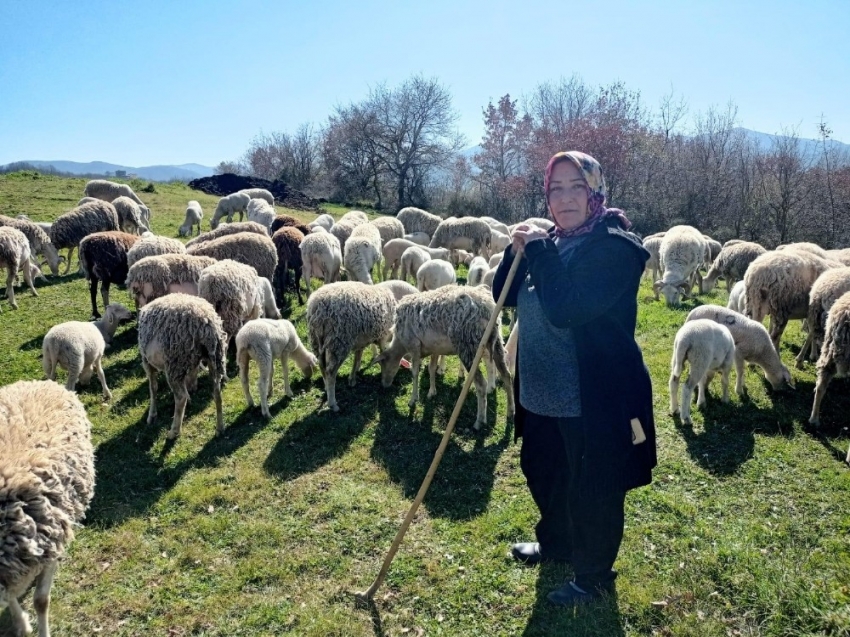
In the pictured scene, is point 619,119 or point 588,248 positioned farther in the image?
point 619,119

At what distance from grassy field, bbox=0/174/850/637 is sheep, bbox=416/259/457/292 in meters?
3.72

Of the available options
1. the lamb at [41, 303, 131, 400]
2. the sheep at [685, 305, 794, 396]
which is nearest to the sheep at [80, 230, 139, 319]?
the lamb at [41, 303, 131, 400]

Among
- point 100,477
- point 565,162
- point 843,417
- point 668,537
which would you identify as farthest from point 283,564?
point 843,417

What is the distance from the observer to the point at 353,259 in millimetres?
11773

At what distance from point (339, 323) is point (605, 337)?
177 inches

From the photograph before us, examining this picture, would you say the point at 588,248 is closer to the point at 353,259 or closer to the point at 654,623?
the point at 654,623

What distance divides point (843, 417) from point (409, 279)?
9.25m

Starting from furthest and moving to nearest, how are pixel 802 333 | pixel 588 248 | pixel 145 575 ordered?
pixel 802 333 < pixel 145 575 < pixel 588 248

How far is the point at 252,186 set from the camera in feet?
116

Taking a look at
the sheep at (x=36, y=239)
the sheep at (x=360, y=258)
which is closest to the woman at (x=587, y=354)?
the sheep at (x=360, y=258)

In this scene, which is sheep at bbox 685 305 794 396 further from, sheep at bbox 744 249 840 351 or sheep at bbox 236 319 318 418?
sheep at bbox 236 319 318 418

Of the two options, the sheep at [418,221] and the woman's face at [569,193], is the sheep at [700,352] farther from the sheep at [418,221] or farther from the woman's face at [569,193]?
the sheep at [418,221]

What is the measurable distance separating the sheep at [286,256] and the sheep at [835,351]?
9499mm

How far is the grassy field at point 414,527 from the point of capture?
11.5 feet
